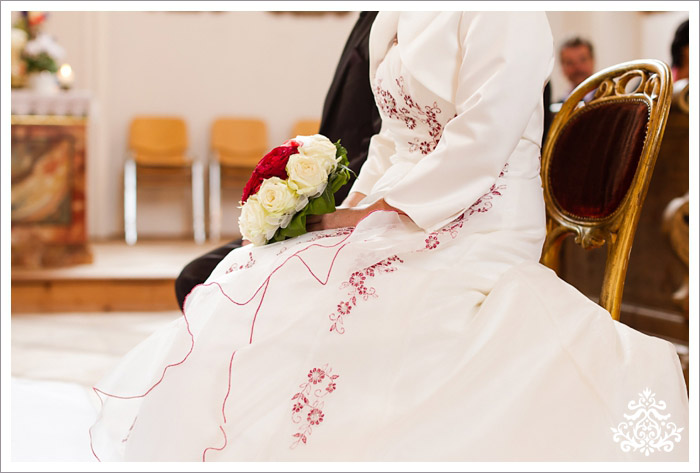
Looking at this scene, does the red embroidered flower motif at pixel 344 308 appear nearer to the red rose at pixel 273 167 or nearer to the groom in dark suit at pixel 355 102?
the red rose at pixel 273 167

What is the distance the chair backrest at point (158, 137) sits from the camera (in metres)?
6.89

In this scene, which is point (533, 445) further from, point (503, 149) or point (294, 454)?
point (503, 149)

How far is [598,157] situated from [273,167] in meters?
0.75

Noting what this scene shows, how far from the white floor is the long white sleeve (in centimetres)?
103

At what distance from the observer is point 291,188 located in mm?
1495

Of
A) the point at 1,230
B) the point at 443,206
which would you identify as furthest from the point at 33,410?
the point at 443,206

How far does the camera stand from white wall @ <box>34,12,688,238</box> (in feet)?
22.6

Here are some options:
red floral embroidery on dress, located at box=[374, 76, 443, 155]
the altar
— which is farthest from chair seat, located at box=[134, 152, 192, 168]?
red floral embroidery on dress, located at box=[374, 76, 443, 155]

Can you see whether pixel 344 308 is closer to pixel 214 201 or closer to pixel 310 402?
pixel 310 402

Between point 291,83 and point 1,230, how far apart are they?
229 inches

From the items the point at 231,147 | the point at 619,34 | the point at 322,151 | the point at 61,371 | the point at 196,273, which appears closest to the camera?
the point at 322,151

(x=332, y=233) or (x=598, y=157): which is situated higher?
(x=598, y=157)

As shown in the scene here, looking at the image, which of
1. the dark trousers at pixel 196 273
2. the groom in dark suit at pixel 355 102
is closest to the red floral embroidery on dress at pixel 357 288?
the dark trousers at pixel 196 273

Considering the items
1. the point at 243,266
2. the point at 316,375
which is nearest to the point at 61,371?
the point at 243,266
